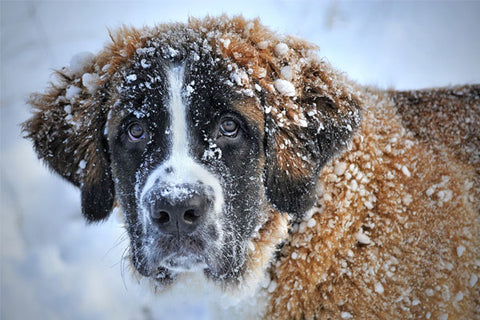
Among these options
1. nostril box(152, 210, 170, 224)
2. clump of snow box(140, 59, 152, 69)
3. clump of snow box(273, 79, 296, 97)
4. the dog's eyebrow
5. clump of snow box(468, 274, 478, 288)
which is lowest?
nostril box(152, 210, 170, 224)

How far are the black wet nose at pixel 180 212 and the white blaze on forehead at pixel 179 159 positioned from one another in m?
0.09

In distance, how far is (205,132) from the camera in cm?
194

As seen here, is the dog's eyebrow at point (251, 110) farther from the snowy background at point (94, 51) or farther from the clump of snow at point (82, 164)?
the snowy background at point (94, 51)

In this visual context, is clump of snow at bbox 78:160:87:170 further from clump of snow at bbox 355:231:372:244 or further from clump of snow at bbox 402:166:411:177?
clump of snow at bbox 402:166:411:177

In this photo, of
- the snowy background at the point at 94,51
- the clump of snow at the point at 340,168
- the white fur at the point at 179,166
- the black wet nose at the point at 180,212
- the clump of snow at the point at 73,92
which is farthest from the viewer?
the snowy background at the point at 94,51

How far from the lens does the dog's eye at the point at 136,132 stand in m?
2.04

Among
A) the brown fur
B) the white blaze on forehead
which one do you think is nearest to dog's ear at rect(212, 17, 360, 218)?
the brown fur

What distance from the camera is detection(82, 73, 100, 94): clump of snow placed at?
7.20 ft

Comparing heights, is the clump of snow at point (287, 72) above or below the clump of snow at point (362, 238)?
above

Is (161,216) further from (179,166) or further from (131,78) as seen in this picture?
(131,78)

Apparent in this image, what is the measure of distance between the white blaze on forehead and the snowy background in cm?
175

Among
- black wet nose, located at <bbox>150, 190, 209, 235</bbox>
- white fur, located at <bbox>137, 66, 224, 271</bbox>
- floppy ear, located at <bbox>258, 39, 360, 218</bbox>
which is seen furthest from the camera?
floppy ear, located at <bbox>258, 39, 360, 218</bbox>

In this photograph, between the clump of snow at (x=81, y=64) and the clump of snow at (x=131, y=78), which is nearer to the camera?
the clump of snow at (x=131, y=78)

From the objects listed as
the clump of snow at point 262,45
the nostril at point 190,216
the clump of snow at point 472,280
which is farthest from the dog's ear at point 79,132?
the clump of snow at point 472,280
